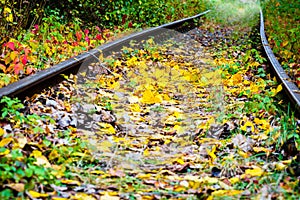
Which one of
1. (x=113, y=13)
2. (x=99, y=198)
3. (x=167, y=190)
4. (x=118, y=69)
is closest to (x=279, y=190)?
(x=167, y=190)

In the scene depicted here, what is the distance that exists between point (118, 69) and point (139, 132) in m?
2.12

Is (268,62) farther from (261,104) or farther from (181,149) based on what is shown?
(181,149)

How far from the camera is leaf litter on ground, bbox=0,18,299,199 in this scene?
8.63 feet

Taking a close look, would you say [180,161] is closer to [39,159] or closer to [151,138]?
[151,138]

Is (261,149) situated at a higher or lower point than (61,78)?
lower

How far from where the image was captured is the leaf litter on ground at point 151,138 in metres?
2.63

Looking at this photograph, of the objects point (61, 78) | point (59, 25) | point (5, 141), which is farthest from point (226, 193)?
point (59, 25)

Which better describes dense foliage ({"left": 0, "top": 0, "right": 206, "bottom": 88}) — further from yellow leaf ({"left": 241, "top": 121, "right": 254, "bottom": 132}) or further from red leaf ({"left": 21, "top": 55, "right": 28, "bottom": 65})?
yellow leaf ({"left": 241, "top": 121, "right": 254, "bottom": 132})

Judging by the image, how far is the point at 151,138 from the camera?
3736 mm

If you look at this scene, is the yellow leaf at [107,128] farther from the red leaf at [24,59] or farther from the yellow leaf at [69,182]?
the red leaf at [24,59]

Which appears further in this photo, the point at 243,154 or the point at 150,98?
the point at 150,98

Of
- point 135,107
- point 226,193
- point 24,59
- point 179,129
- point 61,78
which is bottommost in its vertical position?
Result: point 226,193

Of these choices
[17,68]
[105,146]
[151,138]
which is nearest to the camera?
[105,146]

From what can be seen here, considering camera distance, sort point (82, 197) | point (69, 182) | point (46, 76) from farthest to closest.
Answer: point (46, 76), point (69, 182), point (82, 197)
